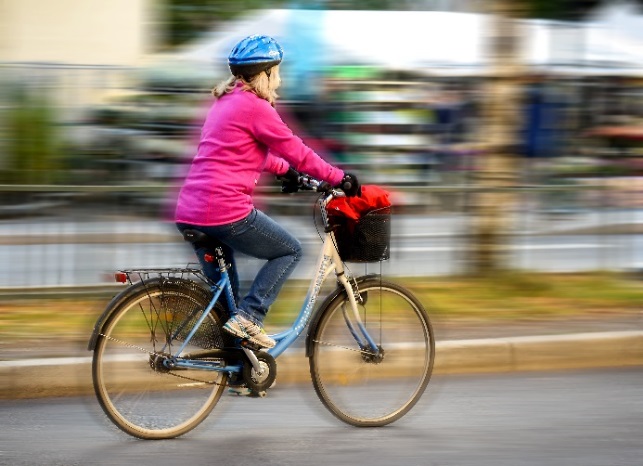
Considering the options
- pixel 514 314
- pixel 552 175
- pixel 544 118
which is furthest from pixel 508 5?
pixel 544 118

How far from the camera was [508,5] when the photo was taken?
10.2 metres

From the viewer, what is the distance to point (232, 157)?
563 centimetres

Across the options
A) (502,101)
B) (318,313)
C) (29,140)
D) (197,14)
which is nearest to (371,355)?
(318,313)

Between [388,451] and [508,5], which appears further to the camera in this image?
[508,5]

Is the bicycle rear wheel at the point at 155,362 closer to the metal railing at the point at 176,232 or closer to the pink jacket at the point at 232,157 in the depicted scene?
the pink jacket at the point at 232,157

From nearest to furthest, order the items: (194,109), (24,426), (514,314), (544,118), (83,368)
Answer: (24,426) → (83,368) → (514,314) → (194,109) → (544,118)

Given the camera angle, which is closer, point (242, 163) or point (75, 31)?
point (242, 163)

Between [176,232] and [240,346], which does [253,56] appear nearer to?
[240,346]

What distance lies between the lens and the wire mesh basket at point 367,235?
5875mm

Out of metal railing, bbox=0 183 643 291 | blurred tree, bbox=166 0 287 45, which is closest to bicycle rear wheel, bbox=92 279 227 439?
metal railing, bbox=0 183 643 291

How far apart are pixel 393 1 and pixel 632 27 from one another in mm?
4902

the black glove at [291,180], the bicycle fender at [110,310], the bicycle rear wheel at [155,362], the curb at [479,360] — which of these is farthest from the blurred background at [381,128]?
the bicycle fender at [110,310]

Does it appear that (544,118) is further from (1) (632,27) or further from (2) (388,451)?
(2) (388,451)

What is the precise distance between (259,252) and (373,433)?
1015 millimetres
